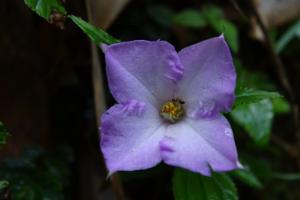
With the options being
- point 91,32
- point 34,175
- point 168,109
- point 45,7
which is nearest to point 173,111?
point 168,109

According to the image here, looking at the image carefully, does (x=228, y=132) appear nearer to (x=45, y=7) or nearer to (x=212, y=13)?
(x=45, y=7)

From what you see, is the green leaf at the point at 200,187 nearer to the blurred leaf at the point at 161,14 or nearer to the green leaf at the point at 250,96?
the green leaf at the point at 250,96

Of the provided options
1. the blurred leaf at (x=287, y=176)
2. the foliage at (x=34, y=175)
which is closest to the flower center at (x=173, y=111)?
the foliage at (x=34, y=175)

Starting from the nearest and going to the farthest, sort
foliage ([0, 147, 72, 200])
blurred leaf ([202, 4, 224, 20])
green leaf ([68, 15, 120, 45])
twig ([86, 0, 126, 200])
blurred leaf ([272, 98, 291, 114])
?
green leaf ([68, 15, 120, 45]), foliage ([0, 147, 72, 200]), twig ([86, 0, 126, 200]), blurred leaf ([272, 98, 291, 114]), blurred leaf ([202, 4, 224, 20])

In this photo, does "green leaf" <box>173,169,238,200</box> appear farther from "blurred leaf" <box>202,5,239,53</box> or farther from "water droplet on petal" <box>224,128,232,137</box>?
"blurred leaf" <box>202,5,239,53</box>

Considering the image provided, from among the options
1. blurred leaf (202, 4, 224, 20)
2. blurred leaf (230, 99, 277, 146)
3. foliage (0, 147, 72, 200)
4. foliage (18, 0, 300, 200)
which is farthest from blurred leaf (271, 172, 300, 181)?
foliage (0, 147, 72, 200)

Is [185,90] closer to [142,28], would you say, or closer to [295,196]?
[142,28]
